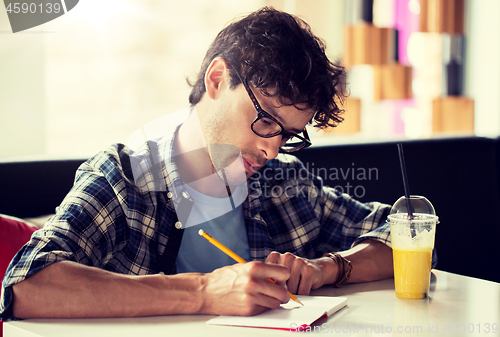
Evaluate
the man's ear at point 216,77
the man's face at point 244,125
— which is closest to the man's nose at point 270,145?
the man's face at point 244,125

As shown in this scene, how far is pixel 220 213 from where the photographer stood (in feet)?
4.24

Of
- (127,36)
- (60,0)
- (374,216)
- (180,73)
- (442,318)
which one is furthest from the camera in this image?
(180,73)

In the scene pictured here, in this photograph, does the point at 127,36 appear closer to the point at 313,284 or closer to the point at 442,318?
the point at 313,284

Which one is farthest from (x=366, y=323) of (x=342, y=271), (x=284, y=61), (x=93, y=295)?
(x=284, y=61)

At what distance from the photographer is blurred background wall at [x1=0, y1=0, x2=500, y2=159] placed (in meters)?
1.85

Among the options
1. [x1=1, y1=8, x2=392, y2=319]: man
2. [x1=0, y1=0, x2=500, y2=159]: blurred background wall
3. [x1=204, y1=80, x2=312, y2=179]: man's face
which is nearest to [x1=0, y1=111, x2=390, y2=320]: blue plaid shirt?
[x1=1, y1=8, x2=392, y2=319]: man

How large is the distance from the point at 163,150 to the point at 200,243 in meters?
0.26

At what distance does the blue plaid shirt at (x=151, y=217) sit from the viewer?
0.92 metres

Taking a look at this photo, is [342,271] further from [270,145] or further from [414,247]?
[270,145]

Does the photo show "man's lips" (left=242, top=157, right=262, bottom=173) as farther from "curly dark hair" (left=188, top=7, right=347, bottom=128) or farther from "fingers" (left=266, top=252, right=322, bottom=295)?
"fingers" (left=266, top=252, right=322, bottom=295)

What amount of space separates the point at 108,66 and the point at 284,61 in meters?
1.32

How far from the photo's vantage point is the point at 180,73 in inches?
98.3

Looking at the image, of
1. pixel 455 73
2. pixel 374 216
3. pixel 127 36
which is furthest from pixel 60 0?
pixel 455 73

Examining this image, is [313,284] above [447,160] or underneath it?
underneath
